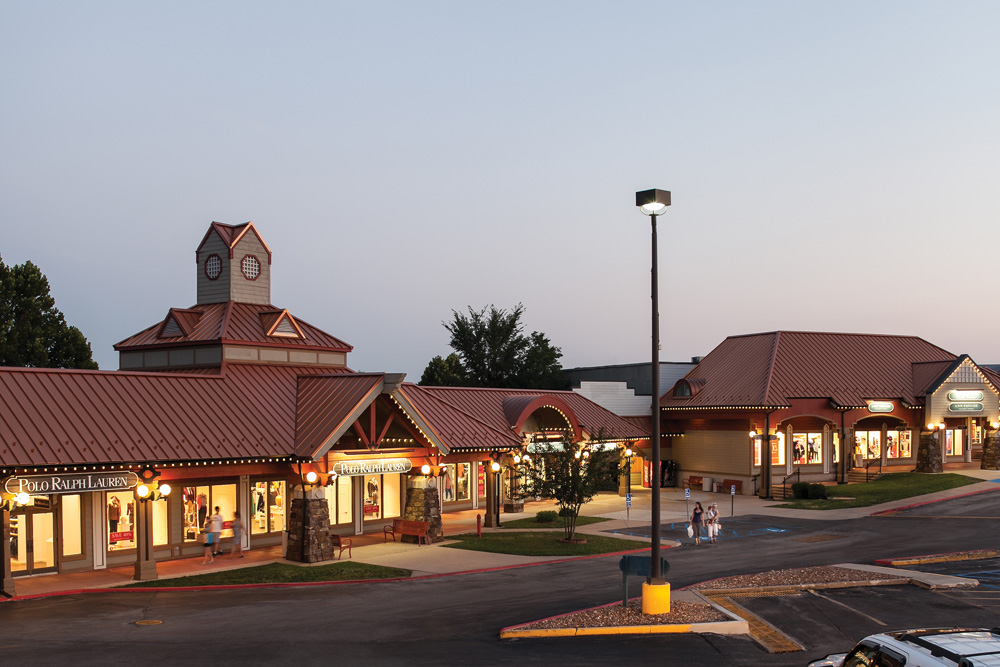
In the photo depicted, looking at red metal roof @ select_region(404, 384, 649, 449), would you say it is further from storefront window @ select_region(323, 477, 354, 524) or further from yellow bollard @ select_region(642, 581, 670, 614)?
yellow bollard @ select_region(642, 581, 670, 614)

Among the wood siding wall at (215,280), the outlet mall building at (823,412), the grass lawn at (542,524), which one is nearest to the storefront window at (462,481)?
the grass lawn at (542,524)

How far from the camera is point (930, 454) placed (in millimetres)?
51688

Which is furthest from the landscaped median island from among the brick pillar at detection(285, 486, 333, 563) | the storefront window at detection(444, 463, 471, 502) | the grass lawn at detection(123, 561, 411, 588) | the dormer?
the dormer

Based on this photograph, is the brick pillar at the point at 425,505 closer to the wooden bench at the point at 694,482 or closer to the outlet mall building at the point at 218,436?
the outlet mall building at the point at 218,436

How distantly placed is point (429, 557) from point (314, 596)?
693 centimetres

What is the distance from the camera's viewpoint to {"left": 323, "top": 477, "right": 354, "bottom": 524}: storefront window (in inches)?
1364

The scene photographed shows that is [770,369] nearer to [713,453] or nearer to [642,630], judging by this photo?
[713,453]

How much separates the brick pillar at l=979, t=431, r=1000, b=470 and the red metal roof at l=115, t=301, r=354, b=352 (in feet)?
132

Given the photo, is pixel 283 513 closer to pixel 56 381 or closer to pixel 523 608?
pixel 56 381

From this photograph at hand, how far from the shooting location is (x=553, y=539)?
32.8 m

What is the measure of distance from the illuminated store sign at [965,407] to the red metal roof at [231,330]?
36356 millimetres

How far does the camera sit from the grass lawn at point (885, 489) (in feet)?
140

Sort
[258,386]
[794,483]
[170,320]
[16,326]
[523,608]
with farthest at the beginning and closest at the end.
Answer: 1. [16,326]
2. [794,483]
3. [170,320]
4. [258,386]
5. [523,608]

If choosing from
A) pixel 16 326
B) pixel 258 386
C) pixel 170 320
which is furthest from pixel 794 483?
pixel 16 326
